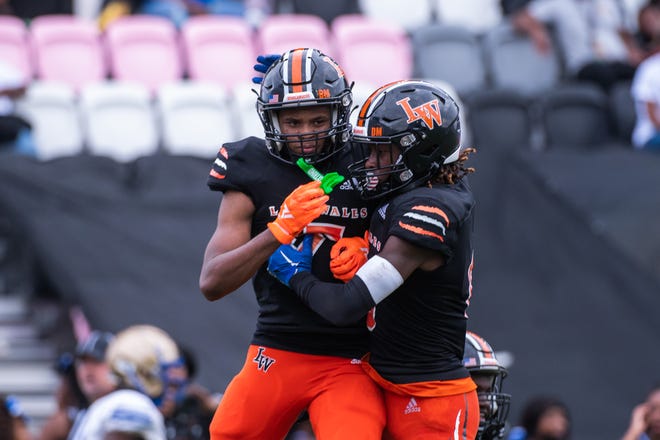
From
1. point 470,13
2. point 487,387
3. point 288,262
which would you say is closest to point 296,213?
point 288,262

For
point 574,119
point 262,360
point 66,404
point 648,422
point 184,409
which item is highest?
point 262,360

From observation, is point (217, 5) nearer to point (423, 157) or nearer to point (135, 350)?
point (135, 350)

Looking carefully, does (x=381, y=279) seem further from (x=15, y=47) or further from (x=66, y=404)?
(x=15, y=47)

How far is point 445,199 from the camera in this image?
14.6ft

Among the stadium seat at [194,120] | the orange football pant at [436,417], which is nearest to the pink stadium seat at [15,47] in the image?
the stadium seat at [194,120]

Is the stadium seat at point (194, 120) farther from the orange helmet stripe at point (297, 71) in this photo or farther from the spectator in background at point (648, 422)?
the orange helmet stripe at point (297, 71)

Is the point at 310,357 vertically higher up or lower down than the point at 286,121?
lower down

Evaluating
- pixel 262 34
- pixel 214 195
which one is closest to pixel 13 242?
pixel 214 195

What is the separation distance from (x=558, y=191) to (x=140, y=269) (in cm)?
298

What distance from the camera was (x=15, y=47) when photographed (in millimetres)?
10930

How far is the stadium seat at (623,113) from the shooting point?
35.8ft

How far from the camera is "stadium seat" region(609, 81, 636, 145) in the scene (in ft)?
35.8

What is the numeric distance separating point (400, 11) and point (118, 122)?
11.8 feet

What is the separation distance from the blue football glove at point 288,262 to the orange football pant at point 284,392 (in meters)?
0.32
